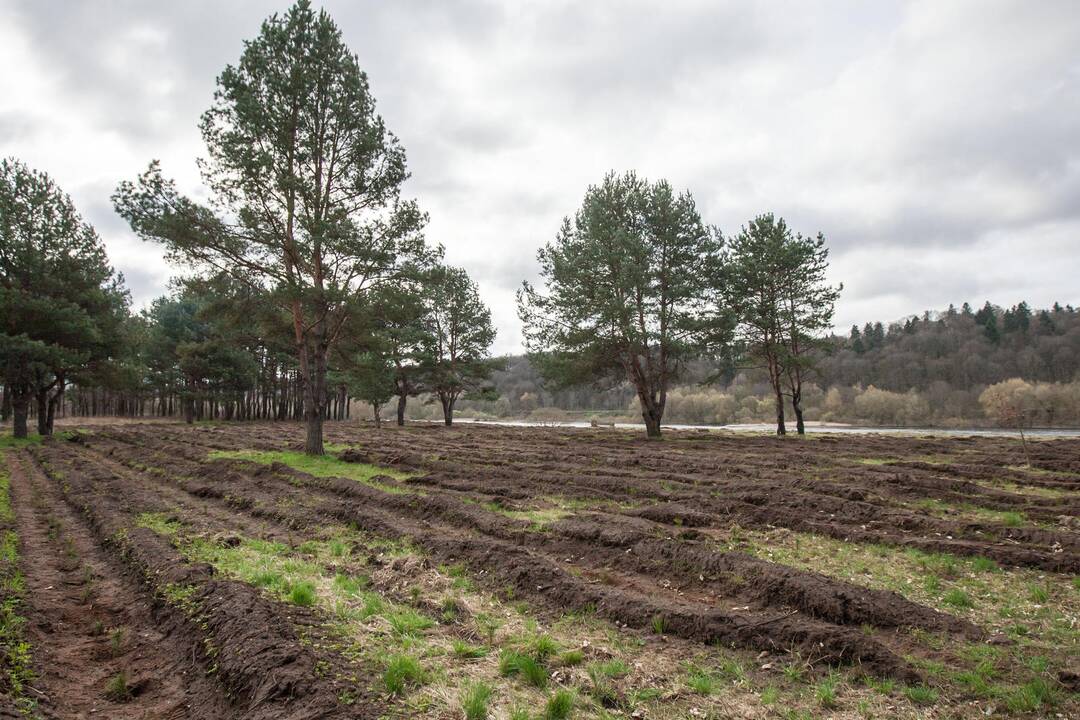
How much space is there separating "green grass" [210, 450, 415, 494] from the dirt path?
19.0 feet

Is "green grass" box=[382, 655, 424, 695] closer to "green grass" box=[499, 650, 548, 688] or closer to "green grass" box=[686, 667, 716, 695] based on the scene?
"green grass" box=[499, 650, 548, 688]

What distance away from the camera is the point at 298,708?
3.56 metres

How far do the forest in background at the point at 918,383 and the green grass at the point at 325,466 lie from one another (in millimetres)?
27975

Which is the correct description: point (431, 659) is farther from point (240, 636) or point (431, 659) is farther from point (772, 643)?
point (772, 643)

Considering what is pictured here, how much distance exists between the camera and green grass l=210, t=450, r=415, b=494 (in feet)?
43.6

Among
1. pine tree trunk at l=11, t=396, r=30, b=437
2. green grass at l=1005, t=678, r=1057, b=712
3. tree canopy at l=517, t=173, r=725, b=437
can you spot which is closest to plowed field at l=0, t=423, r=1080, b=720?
green grass at l=1005, t=678, r=1057, b=712

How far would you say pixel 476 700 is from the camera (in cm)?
373

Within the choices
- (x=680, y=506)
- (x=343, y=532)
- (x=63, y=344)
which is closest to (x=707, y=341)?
(x=680, y=506)

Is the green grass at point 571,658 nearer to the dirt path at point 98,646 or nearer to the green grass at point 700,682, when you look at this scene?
the green grass at point 700,682

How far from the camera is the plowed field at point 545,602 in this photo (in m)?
3.92

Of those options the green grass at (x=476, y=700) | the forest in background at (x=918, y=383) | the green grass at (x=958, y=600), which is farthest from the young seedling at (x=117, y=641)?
the forest in background at (x=918, y=383)

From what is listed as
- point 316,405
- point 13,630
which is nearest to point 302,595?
point 13,630

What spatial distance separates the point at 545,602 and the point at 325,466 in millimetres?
11955

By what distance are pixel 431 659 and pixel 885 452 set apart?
67.5 feet
